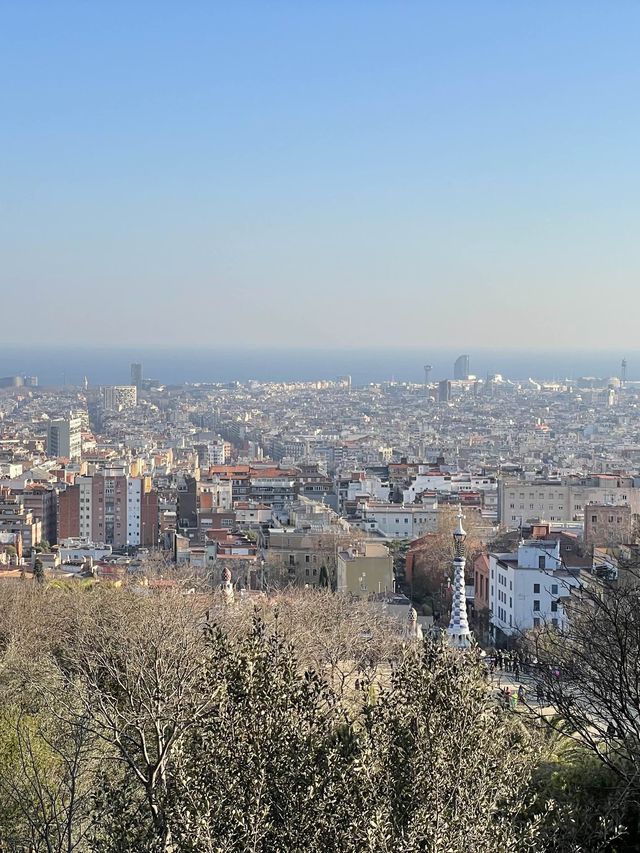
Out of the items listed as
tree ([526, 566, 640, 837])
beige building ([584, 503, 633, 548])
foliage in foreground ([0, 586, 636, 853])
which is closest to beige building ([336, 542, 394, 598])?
beige building ([584, 503, 633, 548])

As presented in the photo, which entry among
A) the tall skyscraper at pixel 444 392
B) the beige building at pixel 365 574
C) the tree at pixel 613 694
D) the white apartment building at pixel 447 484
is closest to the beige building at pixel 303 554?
the beige building at pixel 365 574

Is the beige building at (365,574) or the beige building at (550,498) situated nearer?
the beige building at (365,574)

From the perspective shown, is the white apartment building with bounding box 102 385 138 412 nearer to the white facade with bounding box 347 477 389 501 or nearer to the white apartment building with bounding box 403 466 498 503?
the white facade with bounding box 347 477 389 501

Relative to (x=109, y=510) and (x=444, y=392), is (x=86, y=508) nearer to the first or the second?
(x=109, y=510)

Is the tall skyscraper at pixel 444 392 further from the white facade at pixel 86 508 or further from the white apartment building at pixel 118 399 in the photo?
the white facade at pixel 86 508

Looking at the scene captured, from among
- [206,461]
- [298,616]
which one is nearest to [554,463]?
[206,461]

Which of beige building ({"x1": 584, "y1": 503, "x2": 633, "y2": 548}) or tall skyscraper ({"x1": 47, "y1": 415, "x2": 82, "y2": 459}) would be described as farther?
tall skyscraper ({"x1": 47, "y1": 415, "x2": 82, "y2": 459})

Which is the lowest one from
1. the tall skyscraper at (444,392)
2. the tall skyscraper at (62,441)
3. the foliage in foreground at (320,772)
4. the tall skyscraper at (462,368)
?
the tall skyscraper at (62,441)

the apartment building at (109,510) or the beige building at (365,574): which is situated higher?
the beige building at (365,574)

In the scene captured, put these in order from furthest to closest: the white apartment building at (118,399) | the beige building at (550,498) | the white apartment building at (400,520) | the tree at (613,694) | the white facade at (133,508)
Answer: the white apartment building at (118,399) → the beige building at (550,498) → the white facade at (133,508) → the white apartment building at (400,520) → the tree at (613,694)
